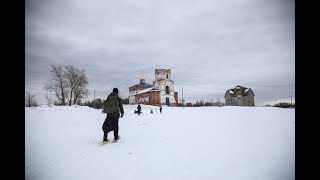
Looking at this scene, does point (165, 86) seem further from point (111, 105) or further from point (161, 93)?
Answer: point (111, 105)

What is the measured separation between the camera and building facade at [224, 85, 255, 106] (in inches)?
2248

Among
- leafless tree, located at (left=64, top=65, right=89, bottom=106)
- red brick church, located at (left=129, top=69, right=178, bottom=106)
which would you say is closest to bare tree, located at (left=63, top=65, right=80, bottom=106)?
leafless tree, located at (left=64, top=65, right=89, bottom=106)

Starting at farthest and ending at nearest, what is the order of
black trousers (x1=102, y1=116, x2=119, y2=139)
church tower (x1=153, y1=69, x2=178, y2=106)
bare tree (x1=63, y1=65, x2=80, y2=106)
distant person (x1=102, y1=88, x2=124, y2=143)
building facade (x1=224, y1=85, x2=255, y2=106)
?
building facade (x1=224, y1=85, x2=255, y2=106) < church tower (x1=153, y1=69, x2=178, y2=106) < bare tree (x1=63, y1=65, x2=80, y2=106) < distant person (x1=102, y1=88, x2=124, y2=143) < black trousers (x1=102, y1=116, x2=119, y2=139)

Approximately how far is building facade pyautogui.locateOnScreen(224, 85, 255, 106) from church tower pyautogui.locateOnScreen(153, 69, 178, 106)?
1313 cm

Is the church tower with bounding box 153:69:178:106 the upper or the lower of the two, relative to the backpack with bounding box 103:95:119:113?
upper

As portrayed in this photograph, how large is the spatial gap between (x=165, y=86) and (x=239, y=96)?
18.5 metres

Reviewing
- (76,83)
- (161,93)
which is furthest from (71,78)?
(161,93)

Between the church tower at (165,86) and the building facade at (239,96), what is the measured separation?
1313 centimetres

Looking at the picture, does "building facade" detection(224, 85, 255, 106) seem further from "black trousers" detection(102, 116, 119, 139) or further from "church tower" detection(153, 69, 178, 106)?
"black trousers" detection(102, 116, 119, 139)

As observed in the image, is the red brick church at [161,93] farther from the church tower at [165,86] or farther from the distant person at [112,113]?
the distant person at [112,113]
